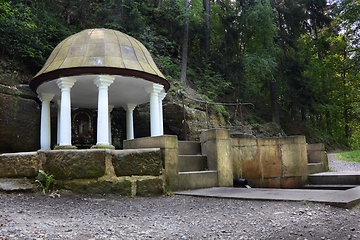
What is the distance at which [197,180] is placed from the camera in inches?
269

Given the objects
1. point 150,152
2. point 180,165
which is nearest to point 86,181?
point 150,152

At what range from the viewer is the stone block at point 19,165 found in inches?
222

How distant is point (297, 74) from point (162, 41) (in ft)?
31.6

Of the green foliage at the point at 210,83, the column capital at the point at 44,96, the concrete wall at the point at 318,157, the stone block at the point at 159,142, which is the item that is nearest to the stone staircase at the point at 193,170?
the stone block at the point at 159,142

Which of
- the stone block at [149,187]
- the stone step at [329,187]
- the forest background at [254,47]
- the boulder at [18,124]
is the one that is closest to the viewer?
the stone block at [149,187]

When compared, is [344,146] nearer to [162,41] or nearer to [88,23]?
[162,41]

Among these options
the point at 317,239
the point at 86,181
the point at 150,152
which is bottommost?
the point at 317,239

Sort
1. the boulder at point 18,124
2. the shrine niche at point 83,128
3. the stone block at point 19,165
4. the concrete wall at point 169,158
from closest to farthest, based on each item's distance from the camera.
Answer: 1. the stone block at point 19,165
2. the concrete wall at point 169,158
3. the boulder at point 18,124
4. the shrine niche at point 83,128

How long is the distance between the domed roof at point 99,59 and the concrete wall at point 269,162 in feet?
11.9

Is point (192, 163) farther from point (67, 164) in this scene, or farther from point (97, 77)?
point (97, 77)

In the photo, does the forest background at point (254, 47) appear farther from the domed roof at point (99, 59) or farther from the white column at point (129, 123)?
the domed roof at point (99, 59)

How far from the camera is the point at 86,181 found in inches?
Result: 225

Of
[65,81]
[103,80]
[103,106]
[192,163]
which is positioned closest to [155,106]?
[103,106]

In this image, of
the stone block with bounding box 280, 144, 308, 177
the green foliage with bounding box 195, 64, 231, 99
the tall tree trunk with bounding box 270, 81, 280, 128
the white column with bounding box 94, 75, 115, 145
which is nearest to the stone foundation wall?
the white column with bounding box 94, 75, 115, 145
